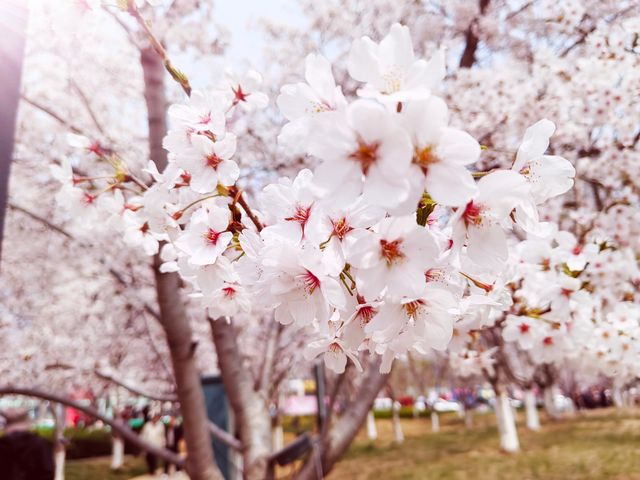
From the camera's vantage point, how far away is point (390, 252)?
2.82ft

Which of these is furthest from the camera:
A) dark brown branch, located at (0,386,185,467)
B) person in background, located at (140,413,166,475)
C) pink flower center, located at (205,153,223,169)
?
person in background, located at (140,413,166,475)

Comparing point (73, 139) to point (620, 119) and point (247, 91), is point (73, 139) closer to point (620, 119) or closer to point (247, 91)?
point (247, 91)

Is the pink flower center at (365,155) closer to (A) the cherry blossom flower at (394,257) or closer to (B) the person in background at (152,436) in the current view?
(A) the cherry blossom flower at (394,257)

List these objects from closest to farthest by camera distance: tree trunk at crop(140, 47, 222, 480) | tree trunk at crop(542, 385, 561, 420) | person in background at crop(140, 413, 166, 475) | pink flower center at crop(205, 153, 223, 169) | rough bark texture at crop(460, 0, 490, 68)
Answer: pink flower center at crop(205, 153, 223, 169) → tree trunk at crop(140, 47, 222, 480) → rough bark texture at crop(460, 0, 490, 68) → person in background at crop(140, 413, 166, 475) → tree trunk at crop(542, 385, 561, 420)

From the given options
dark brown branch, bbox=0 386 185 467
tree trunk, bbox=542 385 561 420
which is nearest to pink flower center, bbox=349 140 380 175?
dark brown branch, bbox=0 386 185 467

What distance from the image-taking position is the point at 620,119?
14.3ft

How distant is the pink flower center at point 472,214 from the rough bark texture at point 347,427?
323 centimetres

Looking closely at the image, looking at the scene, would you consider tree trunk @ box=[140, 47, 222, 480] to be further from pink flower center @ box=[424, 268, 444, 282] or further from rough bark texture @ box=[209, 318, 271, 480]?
pink flower center @ box=[424, 268, 444, 282]

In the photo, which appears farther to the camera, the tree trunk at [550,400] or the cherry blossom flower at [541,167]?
the tree trunk at [550,400]

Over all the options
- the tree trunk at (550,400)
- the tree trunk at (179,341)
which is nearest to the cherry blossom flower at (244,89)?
the tree trunk at (179,341)

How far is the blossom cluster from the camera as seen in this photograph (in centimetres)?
75

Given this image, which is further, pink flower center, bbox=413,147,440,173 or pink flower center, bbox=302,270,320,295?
pink flower center, bbox=302,270,320,295

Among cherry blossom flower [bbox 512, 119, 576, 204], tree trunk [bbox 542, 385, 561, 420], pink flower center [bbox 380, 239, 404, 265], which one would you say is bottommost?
tree trunk [bbox 542, 385, 561, 420]

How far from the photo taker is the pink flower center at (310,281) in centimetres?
95
